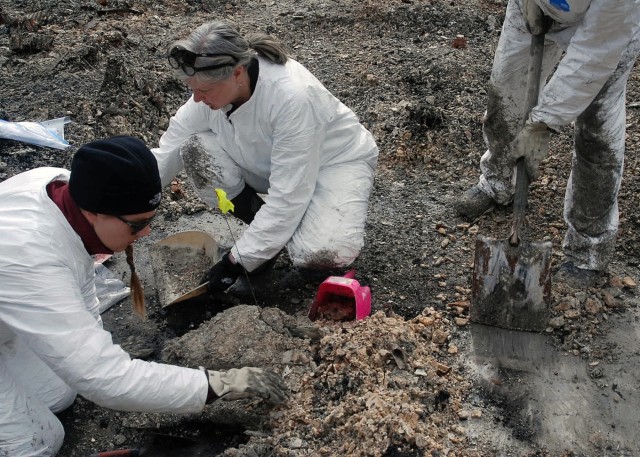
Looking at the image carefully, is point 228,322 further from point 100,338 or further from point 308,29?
point 308,29

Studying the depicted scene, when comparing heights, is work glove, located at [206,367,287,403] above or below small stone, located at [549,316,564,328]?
above

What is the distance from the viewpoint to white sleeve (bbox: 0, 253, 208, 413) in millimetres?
2070

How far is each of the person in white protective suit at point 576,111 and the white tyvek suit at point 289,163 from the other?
852mm

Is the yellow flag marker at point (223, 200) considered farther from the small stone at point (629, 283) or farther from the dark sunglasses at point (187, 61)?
the small stone at point (629, 283)

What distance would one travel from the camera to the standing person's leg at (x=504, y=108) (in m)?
3.50

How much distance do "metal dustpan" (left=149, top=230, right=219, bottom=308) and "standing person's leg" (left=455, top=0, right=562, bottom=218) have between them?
1623 mm

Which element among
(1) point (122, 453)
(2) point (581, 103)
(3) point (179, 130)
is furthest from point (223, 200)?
(2) point (581, 103)

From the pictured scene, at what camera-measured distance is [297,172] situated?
3238 millimetres

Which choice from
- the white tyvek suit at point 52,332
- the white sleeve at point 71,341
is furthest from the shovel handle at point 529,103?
the white sleeve at point 71,341

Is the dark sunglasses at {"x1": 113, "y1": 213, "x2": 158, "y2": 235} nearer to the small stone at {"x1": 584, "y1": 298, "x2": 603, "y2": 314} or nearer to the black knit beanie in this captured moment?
the black knit beanie

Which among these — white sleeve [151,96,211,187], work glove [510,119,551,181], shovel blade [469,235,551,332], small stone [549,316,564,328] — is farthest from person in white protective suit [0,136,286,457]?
work glove [510,119,551,181]

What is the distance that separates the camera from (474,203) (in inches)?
160

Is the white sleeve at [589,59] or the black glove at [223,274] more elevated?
the white sleeve at [589,59]

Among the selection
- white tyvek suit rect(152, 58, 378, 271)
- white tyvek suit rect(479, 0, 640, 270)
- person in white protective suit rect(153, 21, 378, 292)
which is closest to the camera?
white tyvek suit rect(479, 0, 640, 270)
